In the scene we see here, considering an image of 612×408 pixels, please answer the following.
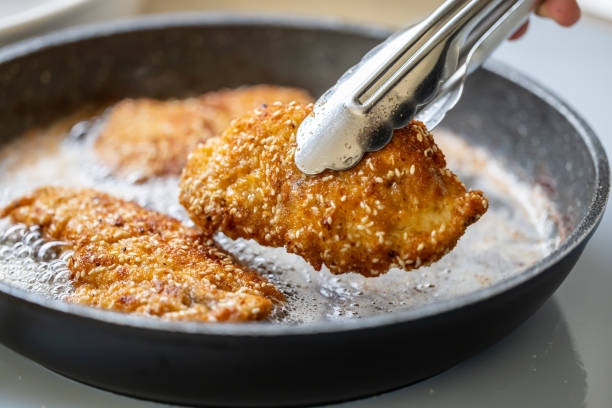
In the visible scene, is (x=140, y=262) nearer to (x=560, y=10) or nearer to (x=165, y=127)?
(x=165, y=127)

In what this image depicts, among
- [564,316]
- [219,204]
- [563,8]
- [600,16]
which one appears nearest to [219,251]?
[219,204]

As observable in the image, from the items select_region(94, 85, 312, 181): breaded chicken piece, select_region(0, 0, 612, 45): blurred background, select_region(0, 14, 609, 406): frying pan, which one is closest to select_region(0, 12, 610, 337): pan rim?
select_region(0, 14, 609, 406): frying pan

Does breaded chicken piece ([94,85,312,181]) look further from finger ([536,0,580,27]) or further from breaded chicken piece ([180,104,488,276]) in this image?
finger ([536,0,580,27])

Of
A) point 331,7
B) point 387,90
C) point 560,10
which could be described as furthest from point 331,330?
point 331,7

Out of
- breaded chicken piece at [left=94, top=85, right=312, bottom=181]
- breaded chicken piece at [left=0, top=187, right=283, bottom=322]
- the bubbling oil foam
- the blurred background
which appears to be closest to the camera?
breaded chicken piece at [left=0, top=187, right=283, bottom=322]

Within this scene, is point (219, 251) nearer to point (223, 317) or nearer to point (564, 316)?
point (223, 317)
